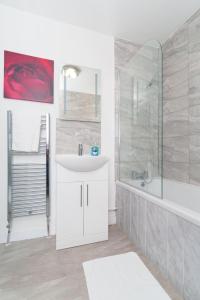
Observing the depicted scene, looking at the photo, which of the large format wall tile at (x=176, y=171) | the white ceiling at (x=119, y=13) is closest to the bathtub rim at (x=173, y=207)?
the large format wall tile at (x=176, y=171)

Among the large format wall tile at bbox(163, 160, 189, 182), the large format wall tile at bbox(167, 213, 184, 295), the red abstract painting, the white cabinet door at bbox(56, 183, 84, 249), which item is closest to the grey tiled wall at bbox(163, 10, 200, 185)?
the large format wall tile at bbox(163, 160, 189, 182)

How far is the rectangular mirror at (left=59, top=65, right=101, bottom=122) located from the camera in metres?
2.16

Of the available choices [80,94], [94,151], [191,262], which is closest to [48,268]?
[191,262]

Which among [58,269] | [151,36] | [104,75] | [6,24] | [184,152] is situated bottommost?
[58,269]

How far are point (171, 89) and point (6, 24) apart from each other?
2.16 metres

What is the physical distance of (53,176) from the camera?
6.98ft

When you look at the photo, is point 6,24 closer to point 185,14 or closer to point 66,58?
point 66,58

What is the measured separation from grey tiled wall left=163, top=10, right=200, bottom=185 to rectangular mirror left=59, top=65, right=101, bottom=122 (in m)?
1.01

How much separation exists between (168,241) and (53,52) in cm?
232

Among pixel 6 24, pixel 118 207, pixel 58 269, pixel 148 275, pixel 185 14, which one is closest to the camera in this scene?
pixel 148 275

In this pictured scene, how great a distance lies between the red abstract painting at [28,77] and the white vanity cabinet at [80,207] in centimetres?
90

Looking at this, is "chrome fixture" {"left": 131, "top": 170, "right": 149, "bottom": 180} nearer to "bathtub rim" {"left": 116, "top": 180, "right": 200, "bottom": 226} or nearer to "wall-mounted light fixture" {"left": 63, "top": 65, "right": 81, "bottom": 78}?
"bathtub rim" {"left": 116, "top": 180, "right": 200, "bottom": 226}

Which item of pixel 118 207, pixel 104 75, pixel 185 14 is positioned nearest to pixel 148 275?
pixel 118 207

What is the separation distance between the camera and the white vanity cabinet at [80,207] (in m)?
1.79
